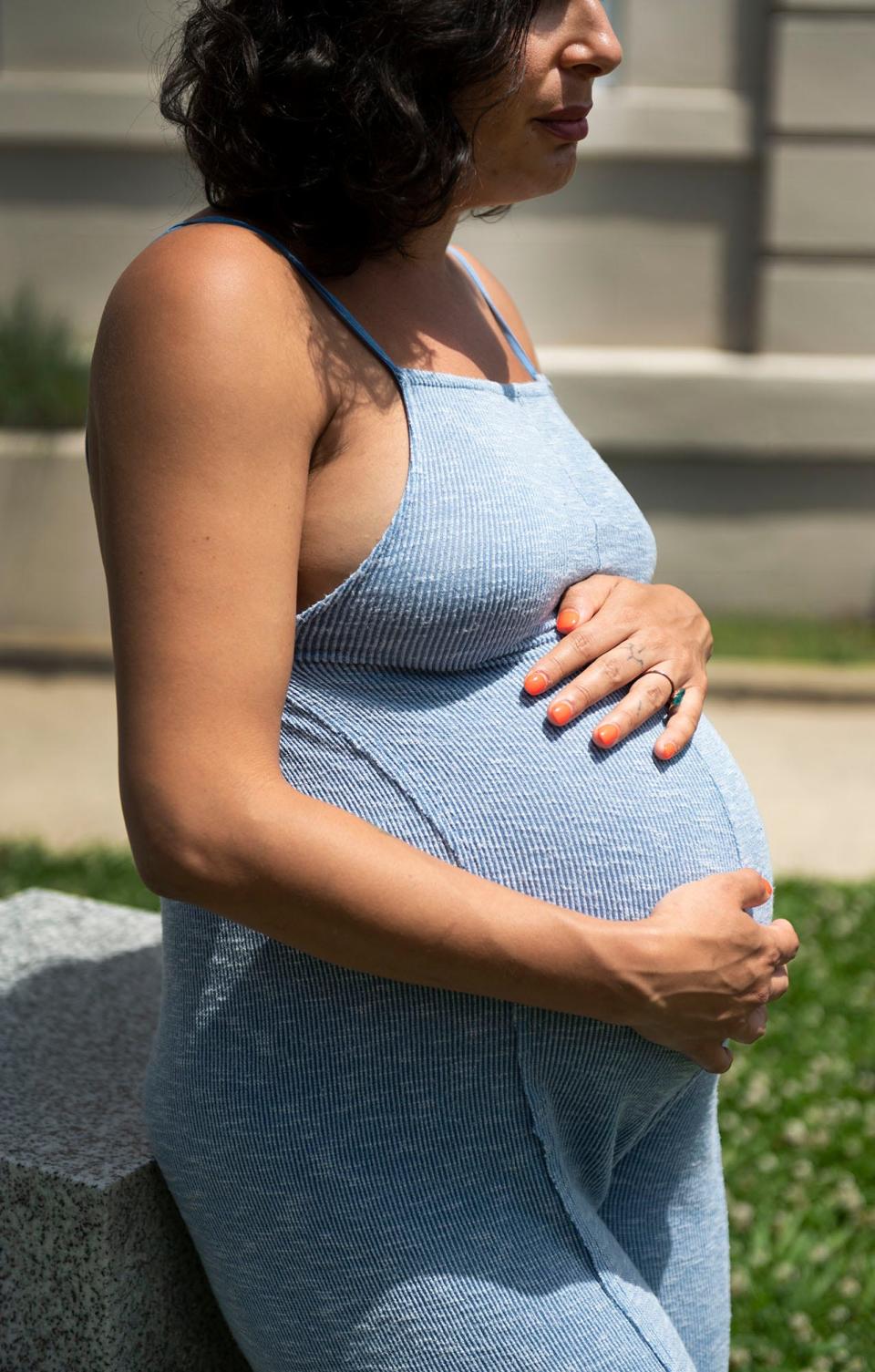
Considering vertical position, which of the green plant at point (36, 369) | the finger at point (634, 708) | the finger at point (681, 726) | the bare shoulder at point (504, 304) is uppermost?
the bare shoulder at point (504, 304)

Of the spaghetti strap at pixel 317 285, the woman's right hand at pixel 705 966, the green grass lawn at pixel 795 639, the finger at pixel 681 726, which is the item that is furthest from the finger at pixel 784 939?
the green grass lawn at pixel 795 639

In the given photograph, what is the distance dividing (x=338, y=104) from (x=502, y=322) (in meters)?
0.51

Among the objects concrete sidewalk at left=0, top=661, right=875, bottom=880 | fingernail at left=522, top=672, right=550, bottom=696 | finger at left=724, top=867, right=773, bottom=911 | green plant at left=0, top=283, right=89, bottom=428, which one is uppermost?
fingernail at left=522, top=672, right=550, bottom=696

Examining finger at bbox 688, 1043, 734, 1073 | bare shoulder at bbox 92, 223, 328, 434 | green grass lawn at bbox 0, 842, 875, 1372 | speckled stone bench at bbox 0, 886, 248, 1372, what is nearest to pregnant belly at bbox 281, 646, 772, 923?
finger at bbox 688, 1043, 734, 1073

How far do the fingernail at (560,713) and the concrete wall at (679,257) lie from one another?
272 inches

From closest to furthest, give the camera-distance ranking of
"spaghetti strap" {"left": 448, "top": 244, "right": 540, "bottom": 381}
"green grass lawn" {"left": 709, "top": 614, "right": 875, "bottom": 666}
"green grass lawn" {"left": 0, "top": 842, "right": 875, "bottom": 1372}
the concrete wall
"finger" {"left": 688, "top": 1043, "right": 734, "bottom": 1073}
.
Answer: "finger" {"left": 688, "top": 1043, "right": 734, "bottom": 1073}, "spaghetti strap" {"left": 448, "top": 244, "right": 540, "bottom": 381}, "green grass lawn" {"left": 0, "top": 842, "right": 875, "bottom": 1372}, "green grass lawn" {"left": 709, "top": 614, "right": 875, "bottom": 666}, the concrete wall

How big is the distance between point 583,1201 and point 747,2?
8.04m

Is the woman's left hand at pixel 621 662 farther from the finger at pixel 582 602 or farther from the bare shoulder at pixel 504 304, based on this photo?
the bare shoulder at pixel 504 304

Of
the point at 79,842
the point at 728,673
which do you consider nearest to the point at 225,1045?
the point at 79,842

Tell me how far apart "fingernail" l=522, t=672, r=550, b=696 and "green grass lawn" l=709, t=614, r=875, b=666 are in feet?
21.4

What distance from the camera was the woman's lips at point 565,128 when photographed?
1566 millimetres

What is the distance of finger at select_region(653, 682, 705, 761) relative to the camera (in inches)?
62.2

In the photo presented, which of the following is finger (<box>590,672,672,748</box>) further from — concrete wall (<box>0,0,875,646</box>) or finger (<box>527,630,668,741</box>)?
concrete wall (<box>0,0,875,646</box>)

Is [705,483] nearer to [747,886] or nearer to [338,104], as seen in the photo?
[747,886]
